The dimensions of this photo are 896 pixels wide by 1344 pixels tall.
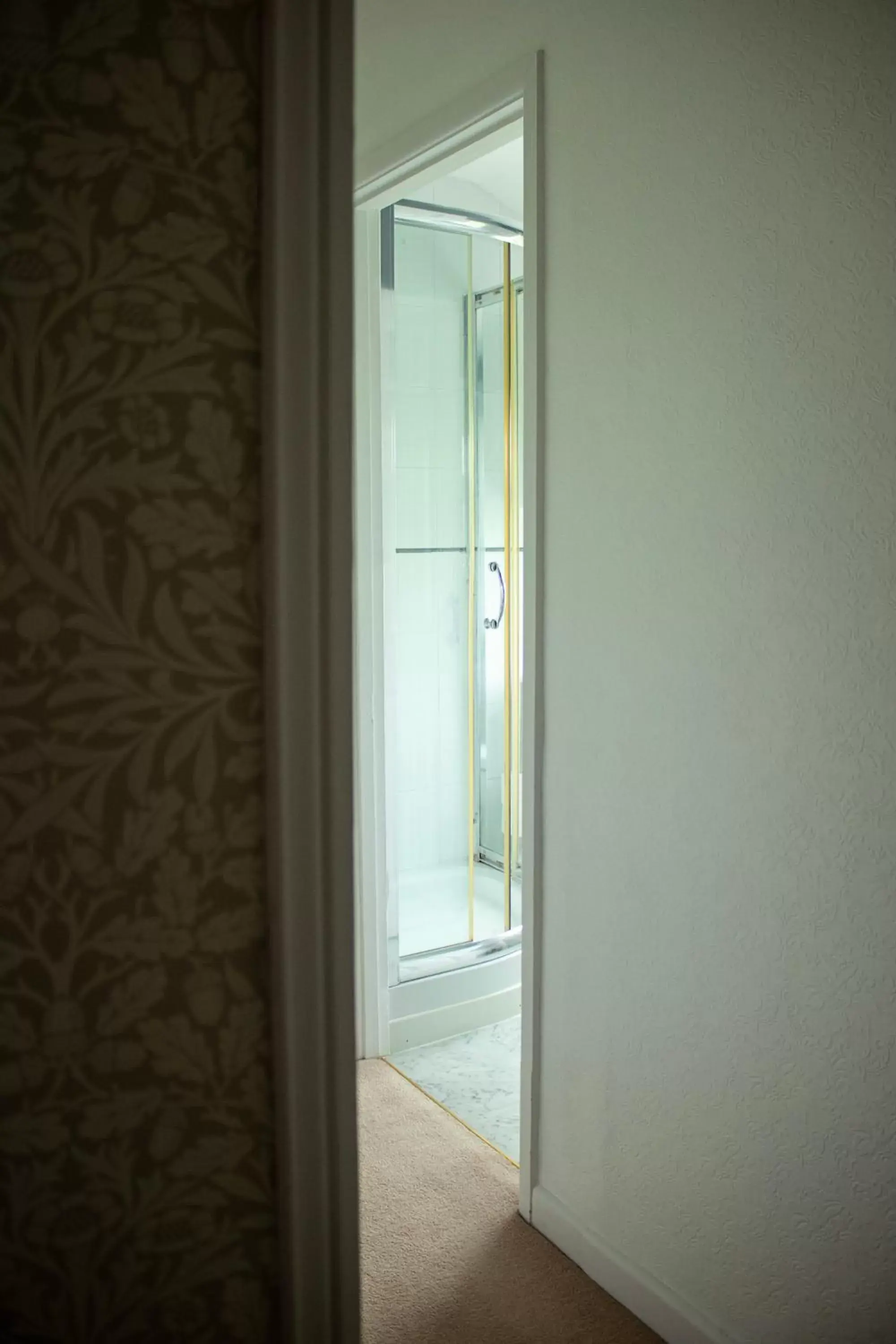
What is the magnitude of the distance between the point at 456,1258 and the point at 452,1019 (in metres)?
1.01

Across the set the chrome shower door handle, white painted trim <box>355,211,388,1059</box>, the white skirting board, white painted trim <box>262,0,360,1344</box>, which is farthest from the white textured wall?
the chrome shower door handle

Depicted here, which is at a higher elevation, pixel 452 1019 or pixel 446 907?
pixel 446 907

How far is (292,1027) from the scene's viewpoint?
614 mm

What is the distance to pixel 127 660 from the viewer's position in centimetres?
56

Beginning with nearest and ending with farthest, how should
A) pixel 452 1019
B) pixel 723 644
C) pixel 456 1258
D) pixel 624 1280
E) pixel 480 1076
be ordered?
1. pixel 723 644
2. pixel 624 1280
3. pixel 456 1258
4. pixel 480 1076
5. pixel 452 1019

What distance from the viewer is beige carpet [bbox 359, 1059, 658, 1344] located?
72.8 inches

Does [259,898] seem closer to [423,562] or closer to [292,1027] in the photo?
[292,1027]

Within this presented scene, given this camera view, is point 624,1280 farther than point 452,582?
No

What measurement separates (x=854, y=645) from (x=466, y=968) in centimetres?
195

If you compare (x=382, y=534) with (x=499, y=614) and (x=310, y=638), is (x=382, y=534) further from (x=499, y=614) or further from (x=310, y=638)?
(x=310, y=638)

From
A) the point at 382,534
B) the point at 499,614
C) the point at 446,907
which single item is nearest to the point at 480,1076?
the point at 446,907

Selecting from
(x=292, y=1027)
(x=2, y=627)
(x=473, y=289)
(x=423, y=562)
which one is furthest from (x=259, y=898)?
(x=473, y=289)

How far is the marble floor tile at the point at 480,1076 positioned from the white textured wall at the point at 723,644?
18.2 inches

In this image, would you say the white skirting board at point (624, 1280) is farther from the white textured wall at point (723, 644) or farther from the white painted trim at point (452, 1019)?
the white painted trim at point (452, 1019)
